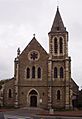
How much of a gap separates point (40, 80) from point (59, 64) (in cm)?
453

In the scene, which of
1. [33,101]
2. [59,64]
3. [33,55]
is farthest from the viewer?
[33,55]

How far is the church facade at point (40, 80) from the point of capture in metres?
60.3

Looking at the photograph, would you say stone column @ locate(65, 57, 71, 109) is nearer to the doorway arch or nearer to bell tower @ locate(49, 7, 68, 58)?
bell tower @ locate(49, 7, 68, 58)

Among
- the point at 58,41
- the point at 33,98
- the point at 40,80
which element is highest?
the point at 58,41

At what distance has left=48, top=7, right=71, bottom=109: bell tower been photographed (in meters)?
60.2

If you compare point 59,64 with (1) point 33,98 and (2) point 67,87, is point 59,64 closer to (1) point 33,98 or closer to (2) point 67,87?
(2) point 67,87

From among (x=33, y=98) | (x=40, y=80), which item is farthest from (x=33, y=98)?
Answer: (x=40, y=80)

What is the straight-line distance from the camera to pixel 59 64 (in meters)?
61.4

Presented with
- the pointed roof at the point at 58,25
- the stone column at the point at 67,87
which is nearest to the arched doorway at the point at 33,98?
the stone column at the point at 67,87

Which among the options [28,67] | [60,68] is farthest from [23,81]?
[60,68]

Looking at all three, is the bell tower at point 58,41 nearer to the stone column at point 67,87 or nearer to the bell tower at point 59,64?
the bell tower at point 59,64

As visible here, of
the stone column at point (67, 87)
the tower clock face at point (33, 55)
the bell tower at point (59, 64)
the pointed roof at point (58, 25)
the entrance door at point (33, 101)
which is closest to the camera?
the stone column at point (67, 87)

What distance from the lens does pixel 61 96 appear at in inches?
2378

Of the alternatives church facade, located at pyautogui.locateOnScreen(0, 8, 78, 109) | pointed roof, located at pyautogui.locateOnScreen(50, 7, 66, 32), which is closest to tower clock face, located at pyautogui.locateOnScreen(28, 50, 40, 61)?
church facade, located at pyautogui.locateOnScreen(0, 8, 78, 109)
